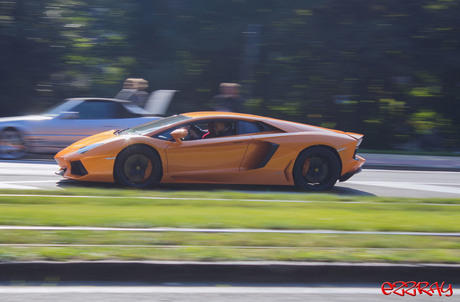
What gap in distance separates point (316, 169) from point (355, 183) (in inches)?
57.2

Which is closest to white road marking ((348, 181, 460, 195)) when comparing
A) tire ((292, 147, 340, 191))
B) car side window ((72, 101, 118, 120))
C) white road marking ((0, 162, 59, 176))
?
tire ((292, 147, 340, 191))

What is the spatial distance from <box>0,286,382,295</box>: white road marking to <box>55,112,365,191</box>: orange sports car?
4480 millimetres

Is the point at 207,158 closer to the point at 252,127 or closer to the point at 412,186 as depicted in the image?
the point at 252,127

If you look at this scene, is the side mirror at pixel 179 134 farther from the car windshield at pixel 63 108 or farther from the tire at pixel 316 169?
the car windshield at pixel 63 108

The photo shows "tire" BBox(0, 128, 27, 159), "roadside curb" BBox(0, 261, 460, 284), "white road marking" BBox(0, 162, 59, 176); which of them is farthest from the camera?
"tire" BBox(0, 128, 27, 159)

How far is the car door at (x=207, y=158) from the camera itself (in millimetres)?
8781

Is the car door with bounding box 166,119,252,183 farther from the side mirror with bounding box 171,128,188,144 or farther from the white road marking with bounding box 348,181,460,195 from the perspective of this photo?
the white road marking with bounding box 348,181,460,195

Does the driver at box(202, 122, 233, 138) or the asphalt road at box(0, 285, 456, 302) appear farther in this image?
Result: the driver at box(202, 122, 233, 138)

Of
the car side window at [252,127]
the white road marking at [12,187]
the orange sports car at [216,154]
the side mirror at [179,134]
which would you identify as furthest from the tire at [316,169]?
the white road marking at [12,187]

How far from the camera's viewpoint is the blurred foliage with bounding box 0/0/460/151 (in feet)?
58.8

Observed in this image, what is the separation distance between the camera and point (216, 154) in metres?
8.91

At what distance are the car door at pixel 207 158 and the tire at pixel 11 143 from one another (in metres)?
4.34

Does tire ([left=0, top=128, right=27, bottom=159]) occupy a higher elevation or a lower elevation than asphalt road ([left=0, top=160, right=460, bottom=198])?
higher

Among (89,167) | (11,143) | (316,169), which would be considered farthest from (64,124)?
(316,169)
